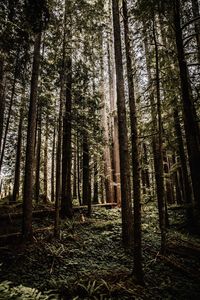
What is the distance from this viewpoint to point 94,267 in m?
6.41

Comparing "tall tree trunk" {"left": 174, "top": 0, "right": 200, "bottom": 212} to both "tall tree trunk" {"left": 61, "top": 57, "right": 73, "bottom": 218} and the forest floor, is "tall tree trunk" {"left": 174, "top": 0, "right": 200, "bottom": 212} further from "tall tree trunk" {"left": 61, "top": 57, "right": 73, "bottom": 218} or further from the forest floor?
"tall tree trunk" {"left": 61, "top": 57, "right": 73, "bottom": 218}

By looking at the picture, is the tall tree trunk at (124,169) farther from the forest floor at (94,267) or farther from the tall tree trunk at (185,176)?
the tall tree trunk at (185,176)

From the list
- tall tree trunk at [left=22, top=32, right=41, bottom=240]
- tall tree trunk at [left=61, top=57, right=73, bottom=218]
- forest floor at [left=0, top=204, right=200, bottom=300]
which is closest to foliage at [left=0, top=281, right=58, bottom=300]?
forest floor at [left=0, top=204, right=200, bottom=300]

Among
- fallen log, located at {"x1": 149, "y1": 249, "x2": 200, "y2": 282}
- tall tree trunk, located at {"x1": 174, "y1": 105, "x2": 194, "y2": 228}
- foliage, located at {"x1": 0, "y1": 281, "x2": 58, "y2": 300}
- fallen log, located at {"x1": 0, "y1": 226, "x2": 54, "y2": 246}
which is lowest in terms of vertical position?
fallen log, located at {"x1": 149, "y1": 249, "x2": 200, "y2": 282}

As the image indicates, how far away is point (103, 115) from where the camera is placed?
637 inches

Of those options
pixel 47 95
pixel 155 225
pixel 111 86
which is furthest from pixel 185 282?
pixel 111 86

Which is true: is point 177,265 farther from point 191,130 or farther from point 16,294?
point 16,294

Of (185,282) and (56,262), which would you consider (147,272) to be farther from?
(56,262)

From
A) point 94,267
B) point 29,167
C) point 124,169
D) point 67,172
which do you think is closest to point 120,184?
point 124,169

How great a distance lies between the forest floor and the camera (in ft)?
16.4

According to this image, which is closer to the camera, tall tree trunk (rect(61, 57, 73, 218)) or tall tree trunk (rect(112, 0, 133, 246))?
tall tree trunk (rect(112, 0, 133, 246))

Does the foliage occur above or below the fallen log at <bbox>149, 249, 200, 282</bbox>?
above

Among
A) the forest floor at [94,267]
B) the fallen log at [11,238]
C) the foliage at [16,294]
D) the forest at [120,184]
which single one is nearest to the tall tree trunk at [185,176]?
the forest at [120,184]

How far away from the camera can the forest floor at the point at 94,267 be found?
16.4 feet
